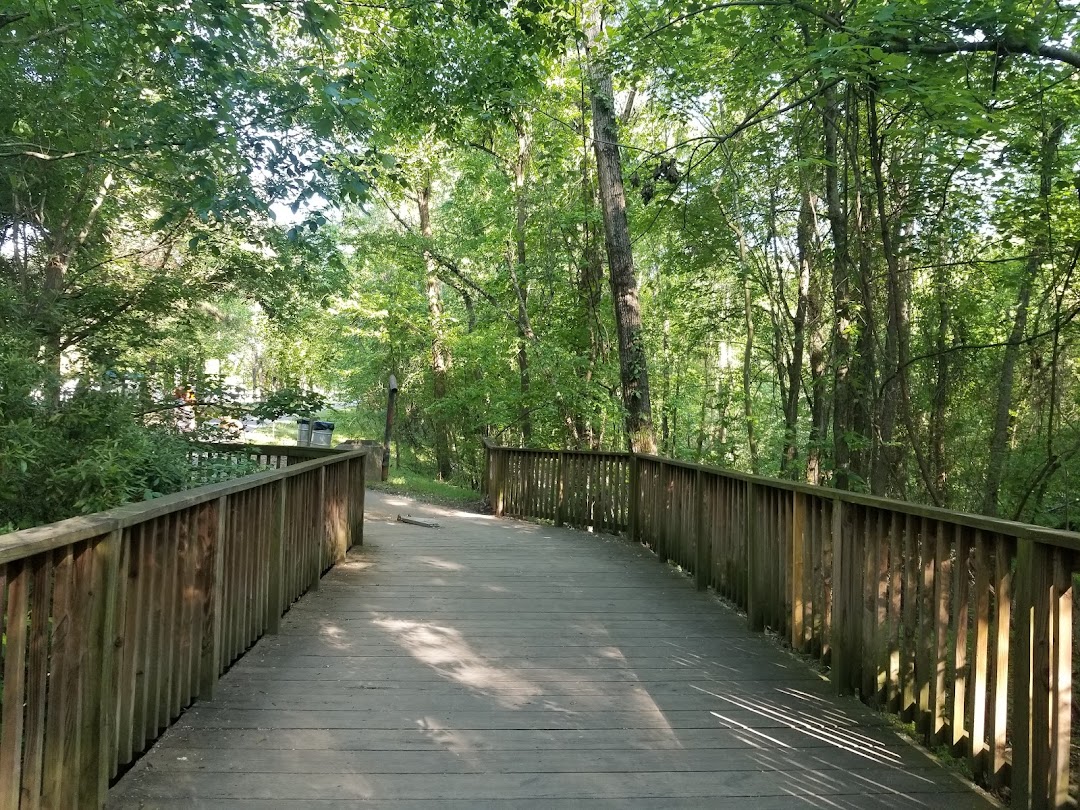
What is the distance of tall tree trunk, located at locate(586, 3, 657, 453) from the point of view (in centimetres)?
968

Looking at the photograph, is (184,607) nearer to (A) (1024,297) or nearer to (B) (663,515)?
(B) (663,515)

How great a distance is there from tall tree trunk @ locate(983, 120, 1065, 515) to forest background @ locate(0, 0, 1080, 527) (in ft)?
0.20

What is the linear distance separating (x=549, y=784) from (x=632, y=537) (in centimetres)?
583

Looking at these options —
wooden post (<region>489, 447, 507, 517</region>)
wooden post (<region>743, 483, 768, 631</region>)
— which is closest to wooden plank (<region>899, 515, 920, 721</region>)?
wooden post (<region>743, 483, 768, 631</region>)

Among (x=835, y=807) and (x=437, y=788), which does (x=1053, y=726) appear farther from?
(x=437, y=788)

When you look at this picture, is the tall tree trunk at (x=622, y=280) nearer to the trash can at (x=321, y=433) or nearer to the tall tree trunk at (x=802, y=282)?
the tall tree trunk at (x=802, y=282)

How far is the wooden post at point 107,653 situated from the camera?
2285 mm

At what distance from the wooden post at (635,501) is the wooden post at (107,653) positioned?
6.43 meters

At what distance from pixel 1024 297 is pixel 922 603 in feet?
22.9

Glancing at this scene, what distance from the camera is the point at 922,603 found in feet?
9.74

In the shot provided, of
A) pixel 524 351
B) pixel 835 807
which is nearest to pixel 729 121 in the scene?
pixel 524 351

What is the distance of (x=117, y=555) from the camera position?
235 cm

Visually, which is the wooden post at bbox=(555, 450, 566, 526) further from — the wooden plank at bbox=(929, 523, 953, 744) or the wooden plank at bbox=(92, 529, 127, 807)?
the wooden plank at bbox=(92, 529, 127, 807)

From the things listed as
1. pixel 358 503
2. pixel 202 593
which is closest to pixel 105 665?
pixel 202 593
